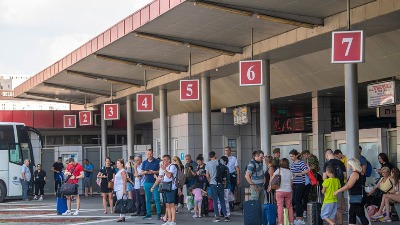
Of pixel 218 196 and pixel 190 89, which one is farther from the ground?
pixel 190 89

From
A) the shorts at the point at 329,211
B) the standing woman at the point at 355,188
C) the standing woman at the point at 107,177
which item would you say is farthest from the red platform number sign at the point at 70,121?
the standing woman at the point at 355,188

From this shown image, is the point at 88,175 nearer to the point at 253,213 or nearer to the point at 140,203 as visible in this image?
the point at 140,203

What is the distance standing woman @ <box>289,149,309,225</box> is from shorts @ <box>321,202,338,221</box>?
273 cm

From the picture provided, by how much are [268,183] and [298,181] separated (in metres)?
0.73

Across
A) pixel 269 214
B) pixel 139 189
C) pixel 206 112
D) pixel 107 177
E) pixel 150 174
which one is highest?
pixel 206 112

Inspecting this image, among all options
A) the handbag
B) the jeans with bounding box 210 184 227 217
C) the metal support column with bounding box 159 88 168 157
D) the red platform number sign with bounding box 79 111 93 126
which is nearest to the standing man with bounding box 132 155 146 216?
the jeans with bounding box 210 184 227 217

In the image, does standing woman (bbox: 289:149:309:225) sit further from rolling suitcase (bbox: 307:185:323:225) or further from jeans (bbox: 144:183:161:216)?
jeans (bbox: 144:183:161:216)

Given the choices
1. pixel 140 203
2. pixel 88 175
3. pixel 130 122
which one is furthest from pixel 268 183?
pixel 130 122

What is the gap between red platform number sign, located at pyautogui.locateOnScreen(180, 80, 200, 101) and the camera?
2630cm

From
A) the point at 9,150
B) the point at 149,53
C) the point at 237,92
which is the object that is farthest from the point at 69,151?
the point at 149,53

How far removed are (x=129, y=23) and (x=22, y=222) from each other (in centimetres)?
604

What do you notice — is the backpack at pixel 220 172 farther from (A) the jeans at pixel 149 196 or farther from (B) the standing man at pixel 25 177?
(B) the standing man at pixel 25 177

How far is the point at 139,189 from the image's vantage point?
2345cm

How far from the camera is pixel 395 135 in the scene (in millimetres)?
24391
